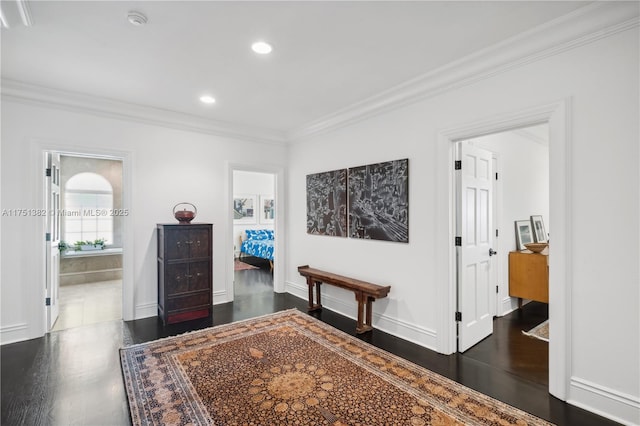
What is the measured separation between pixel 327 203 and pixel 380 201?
3.29ft

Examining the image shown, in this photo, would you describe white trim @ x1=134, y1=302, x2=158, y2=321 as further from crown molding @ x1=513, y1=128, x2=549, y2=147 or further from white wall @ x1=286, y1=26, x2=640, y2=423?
crown molding @ x1=513, y1=128, x2=549, y2=147

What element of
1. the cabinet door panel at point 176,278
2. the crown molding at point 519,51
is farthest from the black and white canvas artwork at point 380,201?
the cabinet door panel at point 176,278

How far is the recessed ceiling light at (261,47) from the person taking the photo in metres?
2.42

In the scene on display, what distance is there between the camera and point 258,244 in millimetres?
7648

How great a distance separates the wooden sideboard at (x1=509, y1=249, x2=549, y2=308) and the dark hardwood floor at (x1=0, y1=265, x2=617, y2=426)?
0.97 ft

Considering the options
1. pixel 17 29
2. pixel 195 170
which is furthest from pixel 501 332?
pixel 17 29

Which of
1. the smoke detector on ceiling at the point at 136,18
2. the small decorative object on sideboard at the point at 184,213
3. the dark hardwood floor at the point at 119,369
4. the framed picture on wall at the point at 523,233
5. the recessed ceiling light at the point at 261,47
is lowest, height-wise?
the dark hardwood floor at the point at 119,369

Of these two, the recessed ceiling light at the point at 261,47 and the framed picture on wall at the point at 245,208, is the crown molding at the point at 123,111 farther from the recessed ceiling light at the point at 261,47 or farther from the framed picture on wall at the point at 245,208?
the framed picture on wall at the point at 245,208

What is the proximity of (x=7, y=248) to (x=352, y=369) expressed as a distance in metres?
3.68

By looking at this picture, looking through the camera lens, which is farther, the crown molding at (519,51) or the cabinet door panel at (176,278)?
the cabinet door panel at (176,278)

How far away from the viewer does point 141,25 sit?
85.4 inches

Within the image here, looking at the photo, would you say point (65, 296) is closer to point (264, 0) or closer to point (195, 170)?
point (195, 170)

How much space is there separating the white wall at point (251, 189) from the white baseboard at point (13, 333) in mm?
5430

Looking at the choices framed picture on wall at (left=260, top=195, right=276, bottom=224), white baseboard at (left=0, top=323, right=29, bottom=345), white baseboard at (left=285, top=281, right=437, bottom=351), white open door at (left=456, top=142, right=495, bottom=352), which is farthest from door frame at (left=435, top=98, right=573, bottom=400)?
framed picture on wall at (left=260, top=195, right=276, bottom=224)
